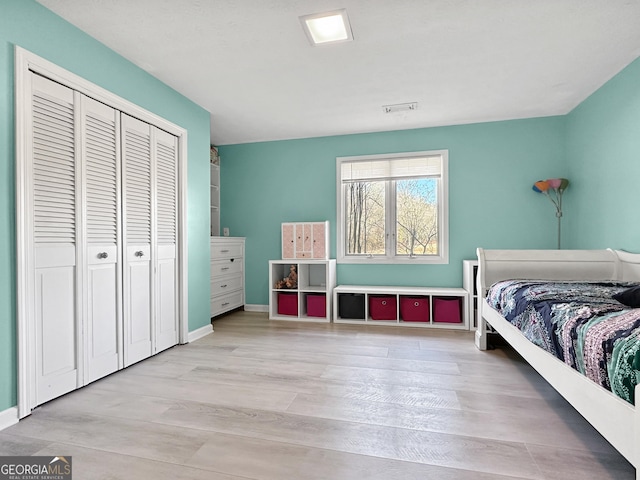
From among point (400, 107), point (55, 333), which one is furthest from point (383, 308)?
point (55, 333)

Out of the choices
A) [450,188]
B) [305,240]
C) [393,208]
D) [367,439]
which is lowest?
[367,439]

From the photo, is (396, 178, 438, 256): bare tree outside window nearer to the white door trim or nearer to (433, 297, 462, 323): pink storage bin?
(433, 297, 462, 323): pink storage bin

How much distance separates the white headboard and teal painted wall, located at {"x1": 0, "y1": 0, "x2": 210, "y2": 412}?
280 centimetres

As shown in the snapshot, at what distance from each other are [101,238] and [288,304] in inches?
92.2

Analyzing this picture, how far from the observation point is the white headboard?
282 centimetres

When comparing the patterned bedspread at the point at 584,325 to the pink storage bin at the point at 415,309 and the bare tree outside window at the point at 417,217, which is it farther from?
the bare tree outside window at the point at 417,217

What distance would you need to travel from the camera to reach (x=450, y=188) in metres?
4.12

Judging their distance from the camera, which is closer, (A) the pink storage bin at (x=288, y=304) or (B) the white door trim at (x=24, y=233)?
(B) the white door trim at (x=24, y=233)

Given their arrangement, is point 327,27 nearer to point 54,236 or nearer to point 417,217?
point 54,236

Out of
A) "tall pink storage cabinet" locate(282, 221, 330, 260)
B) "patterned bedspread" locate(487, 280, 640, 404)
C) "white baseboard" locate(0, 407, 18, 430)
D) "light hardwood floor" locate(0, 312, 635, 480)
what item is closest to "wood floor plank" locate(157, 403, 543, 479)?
"light hardwood floor" locate(0, 312, 635, 480)

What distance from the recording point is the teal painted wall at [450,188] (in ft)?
12.8

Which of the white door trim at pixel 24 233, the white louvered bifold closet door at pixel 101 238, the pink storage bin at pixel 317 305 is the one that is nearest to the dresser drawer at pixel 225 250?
the pink storage bin at pixel 317 305

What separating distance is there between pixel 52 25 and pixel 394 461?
299 centimetres

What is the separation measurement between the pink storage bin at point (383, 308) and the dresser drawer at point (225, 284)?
6.05 feet
